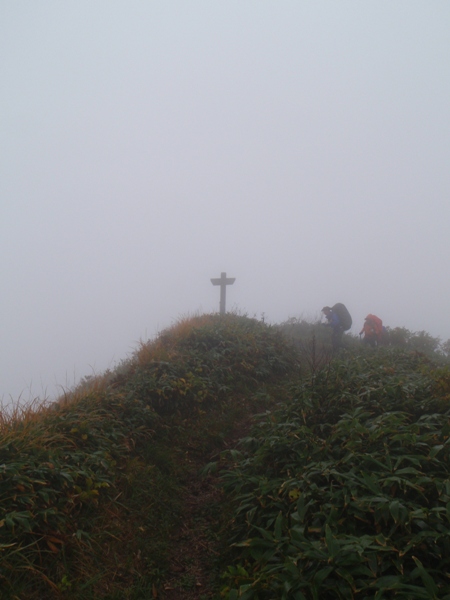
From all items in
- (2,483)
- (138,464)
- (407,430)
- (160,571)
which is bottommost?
(160,571)

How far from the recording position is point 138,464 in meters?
4.58

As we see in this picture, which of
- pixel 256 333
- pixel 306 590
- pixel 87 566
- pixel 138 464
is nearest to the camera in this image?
pixel 306 590

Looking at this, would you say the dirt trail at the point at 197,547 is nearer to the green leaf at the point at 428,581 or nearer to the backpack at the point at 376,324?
the green leaf at the point at 428,581

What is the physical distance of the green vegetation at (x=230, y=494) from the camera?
271cm

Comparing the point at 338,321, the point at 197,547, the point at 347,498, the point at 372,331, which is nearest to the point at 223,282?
the point at 338,321

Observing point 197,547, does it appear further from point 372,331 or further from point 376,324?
point 376,324

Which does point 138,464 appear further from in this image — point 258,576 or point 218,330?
point 218,330

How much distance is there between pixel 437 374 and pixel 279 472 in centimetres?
234

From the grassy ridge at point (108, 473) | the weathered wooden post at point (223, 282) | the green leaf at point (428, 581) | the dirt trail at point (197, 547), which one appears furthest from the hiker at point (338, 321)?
the green leaf at point (428, 581)

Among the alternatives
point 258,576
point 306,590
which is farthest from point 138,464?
point 306,590

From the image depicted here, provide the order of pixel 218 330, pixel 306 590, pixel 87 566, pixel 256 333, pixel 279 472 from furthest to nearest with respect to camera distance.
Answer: pixel 256 333 → pixel 218 330 → pixel 279 472 → pixel 87 566 → pixel 306 590

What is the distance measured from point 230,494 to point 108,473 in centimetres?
114

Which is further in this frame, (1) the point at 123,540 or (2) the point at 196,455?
(2) the point at 196,455

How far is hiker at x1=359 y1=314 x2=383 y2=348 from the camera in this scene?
12317 mm
